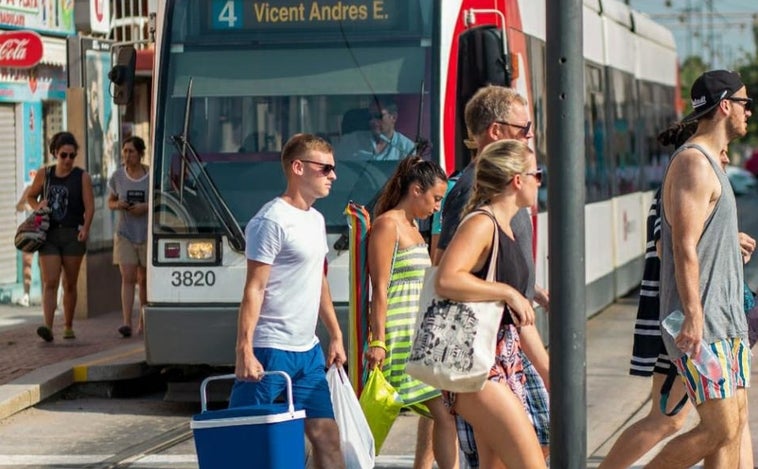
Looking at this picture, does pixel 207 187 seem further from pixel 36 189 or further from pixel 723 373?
pixel 723 373

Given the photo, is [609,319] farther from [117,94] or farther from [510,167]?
[510,167]

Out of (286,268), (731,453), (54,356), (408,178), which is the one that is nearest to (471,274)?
(286,268)

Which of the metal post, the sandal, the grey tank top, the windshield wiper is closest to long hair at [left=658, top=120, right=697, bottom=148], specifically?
the grey tank top

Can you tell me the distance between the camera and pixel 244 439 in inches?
259

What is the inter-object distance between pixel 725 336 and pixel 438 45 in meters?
4.74

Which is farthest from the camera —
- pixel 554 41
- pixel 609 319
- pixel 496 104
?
pixel 609 319

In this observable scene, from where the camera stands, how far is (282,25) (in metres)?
11.4

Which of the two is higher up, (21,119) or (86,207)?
(21,119)

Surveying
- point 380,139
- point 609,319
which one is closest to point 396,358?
point 380,139

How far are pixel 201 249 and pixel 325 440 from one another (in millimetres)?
4124

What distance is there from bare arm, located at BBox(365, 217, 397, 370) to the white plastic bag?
25 centimetres

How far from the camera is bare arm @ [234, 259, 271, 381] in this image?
278 inches

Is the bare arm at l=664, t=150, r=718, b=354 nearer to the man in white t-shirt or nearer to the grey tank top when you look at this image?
the grey tank top

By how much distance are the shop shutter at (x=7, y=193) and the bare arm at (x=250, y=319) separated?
13.3 meters
